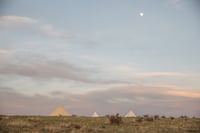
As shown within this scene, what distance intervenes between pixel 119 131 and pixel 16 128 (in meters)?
7.70

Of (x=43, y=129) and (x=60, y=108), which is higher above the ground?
(x=60, y=108)

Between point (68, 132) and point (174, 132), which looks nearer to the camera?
point (68, 132)

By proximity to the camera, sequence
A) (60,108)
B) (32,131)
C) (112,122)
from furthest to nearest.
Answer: (60,108) < (112,122) < (32,131)

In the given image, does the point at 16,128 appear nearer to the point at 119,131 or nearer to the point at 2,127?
the point at 2,127

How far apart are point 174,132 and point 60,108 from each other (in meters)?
36.1

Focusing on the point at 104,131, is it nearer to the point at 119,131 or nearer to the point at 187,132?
the point at 119,131

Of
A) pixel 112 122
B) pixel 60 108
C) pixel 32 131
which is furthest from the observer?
pixel 60 108

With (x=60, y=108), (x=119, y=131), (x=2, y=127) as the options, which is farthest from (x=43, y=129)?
(x=60, y=108)

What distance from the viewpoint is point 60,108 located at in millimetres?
60125

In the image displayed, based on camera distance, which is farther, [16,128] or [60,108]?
[60,108]

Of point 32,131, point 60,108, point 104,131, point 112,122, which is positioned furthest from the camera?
point 60,108

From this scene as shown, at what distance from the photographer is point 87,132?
2453cm

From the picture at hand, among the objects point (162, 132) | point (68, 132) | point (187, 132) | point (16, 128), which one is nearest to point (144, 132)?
point (162, 132)

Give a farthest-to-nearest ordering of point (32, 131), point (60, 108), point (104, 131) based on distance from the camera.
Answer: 1. point (60, 108)
2. point (104, 131)
3. point (32, 131)
